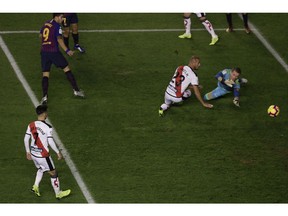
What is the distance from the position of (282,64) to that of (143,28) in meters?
4.45

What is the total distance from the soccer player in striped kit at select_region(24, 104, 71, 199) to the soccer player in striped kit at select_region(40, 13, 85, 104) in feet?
11.5

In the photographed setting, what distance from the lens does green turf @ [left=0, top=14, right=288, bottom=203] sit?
55.8ft

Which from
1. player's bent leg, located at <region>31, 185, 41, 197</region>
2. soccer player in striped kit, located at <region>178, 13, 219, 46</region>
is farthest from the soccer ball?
player's bent leg, located at <region>31, 185, 41, 197</region>

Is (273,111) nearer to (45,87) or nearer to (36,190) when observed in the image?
(45,87)

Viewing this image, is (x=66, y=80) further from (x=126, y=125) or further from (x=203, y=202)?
(x=203, y=202)

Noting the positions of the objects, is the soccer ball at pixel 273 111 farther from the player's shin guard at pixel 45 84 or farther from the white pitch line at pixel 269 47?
the player's shin guard at pixel 45 84

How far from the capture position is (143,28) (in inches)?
947

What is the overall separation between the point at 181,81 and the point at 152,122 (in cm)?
124

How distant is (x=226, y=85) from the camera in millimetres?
20188

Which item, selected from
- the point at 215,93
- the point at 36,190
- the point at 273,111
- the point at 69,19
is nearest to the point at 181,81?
the point at 215,93

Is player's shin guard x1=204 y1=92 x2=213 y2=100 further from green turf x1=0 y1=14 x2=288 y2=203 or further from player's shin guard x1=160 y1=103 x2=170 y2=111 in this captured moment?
player's shin guard x1=160 y1=103 x2=170 y2=111

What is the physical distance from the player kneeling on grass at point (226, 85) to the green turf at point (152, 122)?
0.23 m

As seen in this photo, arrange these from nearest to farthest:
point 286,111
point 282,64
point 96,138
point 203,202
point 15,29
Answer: point 203,202
point 96,138
point 286,111
point 282,64
point 15,29

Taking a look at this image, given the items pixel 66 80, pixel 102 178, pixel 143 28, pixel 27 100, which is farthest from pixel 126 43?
pixel 102 178
